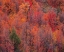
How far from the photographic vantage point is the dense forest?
4122 cm

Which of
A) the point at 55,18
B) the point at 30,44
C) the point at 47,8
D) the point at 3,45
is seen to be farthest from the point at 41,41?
the point at 47,8

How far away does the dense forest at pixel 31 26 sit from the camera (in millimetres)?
41219

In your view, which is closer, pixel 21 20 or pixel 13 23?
pixel 13 23

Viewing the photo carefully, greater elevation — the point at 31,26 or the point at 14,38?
the point at 14,38

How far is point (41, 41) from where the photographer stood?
1672 inches

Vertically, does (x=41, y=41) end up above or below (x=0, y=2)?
below

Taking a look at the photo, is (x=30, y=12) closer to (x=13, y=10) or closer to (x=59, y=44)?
(x=13, y=10)

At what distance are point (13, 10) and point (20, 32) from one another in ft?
41.7

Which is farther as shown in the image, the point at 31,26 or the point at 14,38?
the point at 31,26

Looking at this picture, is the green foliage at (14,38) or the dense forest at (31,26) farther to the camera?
the dense forest at (31,26)

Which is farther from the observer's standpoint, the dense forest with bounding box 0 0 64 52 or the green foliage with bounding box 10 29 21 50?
the dense forest with bounding box 0 0 64 52

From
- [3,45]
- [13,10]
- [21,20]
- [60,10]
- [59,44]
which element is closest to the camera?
[3,45]

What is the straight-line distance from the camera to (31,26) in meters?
47.7

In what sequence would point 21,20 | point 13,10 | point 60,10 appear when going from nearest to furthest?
point 21,20 < point 13,10 < point 60,10
